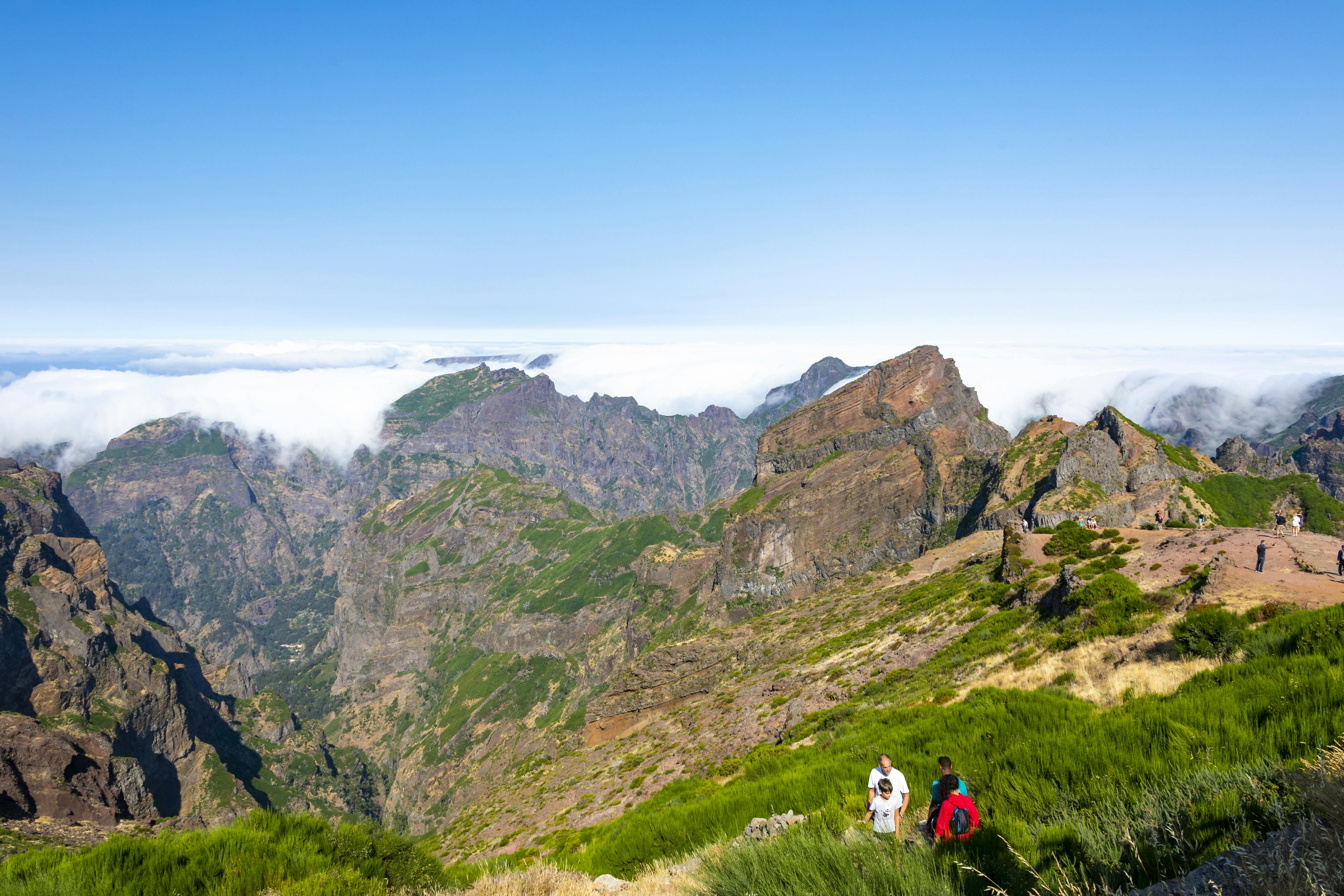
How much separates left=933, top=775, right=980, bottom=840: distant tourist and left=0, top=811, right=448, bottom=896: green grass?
836 cm

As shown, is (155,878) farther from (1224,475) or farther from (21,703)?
(21,703)

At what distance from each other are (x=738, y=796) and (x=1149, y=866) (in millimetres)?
11436

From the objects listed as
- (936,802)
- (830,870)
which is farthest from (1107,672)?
(830,870)

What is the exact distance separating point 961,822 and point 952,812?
422 mm

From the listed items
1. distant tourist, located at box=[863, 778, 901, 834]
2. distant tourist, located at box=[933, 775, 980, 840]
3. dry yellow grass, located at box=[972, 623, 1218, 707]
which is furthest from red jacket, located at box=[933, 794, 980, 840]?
dry yellow grass, located at box=[972, 623, 1218, 707]

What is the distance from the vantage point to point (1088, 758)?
908 centimetres

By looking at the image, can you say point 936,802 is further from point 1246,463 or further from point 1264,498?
point 1246,463

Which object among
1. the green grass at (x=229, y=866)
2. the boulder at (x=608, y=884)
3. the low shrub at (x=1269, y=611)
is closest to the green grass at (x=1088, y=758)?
the boulder at (x=608, y=884)

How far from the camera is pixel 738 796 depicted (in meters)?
15.7

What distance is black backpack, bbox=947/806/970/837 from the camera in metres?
8.34

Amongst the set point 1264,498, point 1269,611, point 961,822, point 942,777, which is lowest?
point 1264,498

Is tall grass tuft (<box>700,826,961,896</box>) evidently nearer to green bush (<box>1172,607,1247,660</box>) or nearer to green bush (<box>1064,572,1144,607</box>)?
green bush (<box>1172,607,1247,660</box>)

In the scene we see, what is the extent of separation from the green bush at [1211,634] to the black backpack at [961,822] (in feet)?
34.9

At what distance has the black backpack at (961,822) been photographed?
8.34 meters
